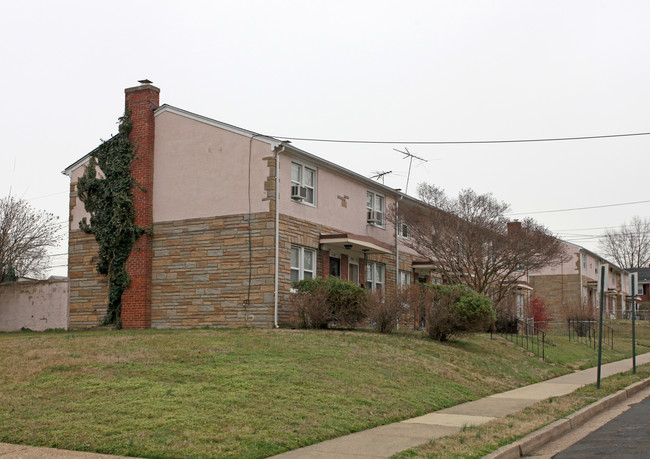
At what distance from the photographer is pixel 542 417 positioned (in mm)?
11328

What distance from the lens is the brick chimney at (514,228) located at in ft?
87.7

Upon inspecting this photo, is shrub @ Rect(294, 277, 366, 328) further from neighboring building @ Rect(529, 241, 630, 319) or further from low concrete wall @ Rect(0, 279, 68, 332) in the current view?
neighboring building @ Rect(529, 241, 630, 319)

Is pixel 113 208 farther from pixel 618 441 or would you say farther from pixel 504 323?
pixel 618 441

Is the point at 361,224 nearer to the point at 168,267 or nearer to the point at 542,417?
the point at 168,267

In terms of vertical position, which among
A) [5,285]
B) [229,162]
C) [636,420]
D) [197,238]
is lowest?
[636,420]

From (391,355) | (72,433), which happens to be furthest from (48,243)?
(72,433)

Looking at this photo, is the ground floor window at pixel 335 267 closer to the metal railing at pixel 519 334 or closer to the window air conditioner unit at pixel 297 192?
the window air conditioner unit at pixel 297 192

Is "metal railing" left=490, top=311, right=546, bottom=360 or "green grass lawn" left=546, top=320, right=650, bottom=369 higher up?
"metal railing" left=490, top=311, right=546, bottom=360

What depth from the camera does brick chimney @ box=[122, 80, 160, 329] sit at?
2341cm

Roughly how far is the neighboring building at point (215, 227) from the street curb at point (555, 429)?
10209mm

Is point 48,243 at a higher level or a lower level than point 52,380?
higher

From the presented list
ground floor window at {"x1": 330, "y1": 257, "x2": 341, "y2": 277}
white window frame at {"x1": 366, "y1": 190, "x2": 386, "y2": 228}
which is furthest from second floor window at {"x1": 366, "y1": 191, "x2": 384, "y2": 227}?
ground floor window at {"x1": 330, "y1": 257, "x2": 341, "y2": 277}

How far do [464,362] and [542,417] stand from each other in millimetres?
6053

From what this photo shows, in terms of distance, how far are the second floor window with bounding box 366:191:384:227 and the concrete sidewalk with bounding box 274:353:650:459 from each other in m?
12.2
